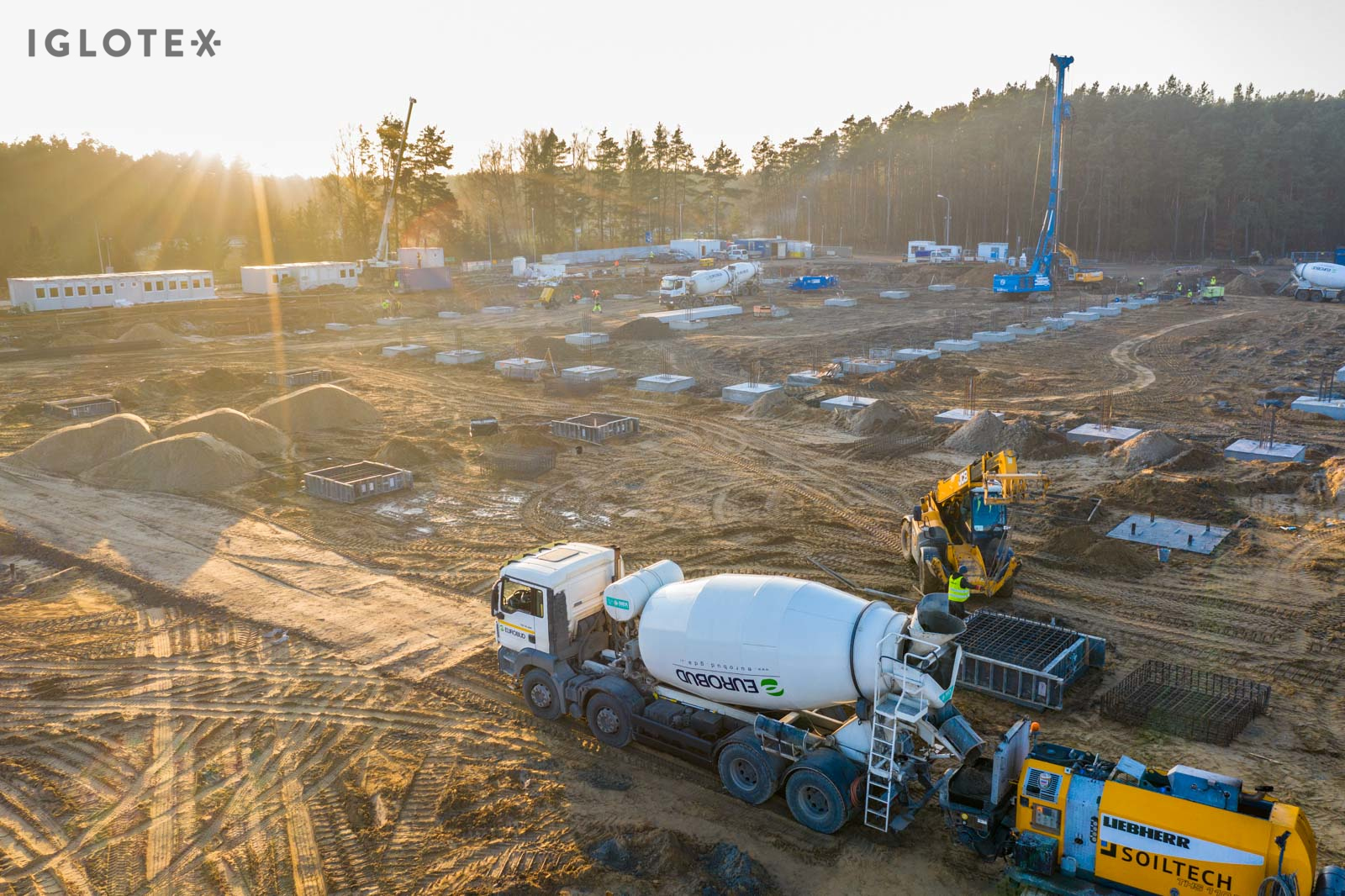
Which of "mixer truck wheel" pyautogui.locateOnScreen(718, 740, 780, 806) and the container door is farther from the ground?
the container door

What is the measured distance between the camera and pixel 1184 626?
616 inches

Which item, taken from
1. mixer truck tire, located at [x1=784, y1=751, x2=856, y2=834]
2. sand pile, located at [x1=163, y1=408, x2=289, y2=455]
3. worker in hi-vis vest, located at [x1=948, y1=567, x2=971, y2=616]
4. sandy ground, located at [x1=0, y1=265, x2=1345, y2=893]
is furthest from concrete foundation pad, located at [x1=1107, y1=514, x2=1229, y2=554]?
sand pile, located at [x1=163, y1=408, x2=289, y2=455]

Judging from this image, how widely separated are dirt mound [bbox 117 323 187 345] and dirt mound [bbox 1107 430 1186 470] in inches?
1876

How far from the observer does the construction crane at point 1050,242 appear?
2287 inches

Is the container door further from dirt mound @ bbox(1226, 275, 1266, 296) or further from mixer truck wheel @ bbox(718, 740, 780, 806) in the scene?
dirt mound @ bbox(1226, 275, 1266, 296)

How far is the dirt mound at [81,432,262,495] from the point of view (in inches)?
962

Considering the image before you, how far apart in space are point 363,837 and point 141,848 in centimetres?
244

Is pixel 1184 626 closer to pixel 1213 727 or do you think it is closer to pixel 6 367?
pixel 1213 727

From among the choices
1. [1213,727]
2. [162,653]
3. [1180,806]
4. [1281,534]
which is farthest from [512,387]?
[1180,806]

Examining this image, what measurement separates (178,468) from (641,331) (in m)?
28.4

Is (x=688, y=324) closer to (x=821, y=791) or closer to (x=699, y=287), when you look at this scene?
(x=699, y=287)

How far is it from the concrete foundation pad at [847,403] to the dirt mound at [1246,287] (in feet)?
151

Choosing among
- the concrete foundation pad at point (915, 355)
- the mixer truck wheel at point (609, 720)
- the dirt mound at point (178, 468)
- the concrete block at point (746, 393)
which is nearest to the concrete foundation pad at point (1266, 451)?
the concrete block at point (746, 393)

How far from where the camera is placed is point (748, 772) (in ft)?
35.2
